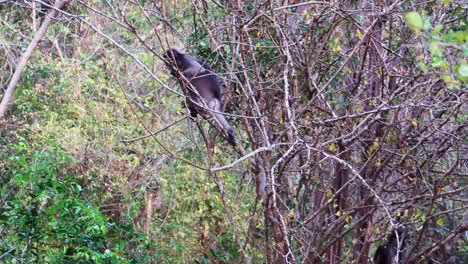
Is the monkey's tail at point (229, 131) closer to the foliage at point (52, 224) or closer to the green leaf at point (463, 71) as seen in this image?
the foliage at point (52, 224)

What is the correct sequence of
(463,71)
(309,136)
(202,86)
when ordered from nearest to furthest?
(463,71)
(309,136)
(202,86)

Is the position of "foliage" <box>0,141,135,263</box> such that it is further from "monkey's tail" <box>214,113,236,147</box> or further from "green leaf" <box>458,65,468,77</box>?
"green leaf" <box>458,65,468,77</box>

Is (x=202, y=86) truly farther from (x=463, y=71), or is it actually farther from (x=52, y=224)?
(x=463, y=71)

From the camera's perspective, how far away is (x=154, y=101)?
348 inches

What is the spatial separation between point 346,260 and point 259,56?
1591mm

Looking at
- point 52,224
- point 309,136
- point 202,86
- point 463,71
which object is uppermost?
point 202,86

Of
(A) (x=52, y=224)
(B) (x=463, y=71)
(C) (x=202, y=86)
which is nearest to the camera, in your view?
(B) (x=463, y=71)

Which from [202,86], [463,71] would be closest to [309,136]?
[202,86]

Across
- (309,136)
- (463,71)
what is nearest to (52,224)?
(309,136)

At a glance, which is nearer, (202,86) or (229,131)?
(229,131)

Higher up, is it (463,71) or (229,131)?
(229,131)

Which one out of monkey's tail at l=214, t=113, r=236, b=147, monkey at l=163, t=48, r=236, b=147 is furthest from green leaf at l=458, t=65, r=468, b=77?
monkey's tail at l=214, t=113, r=236, b=147

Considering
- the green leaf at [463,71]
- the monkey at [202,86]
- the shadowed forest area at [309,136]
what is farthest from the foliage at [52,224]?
the green leaf at [463,71]

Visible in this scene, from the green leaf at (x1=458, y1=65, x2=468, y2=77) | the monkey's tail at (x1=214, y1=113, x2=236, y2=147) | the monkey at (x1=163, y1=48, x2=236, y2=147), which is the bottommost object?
the green leaf at (x1=458, y1=65, x2=468, y2=77)
